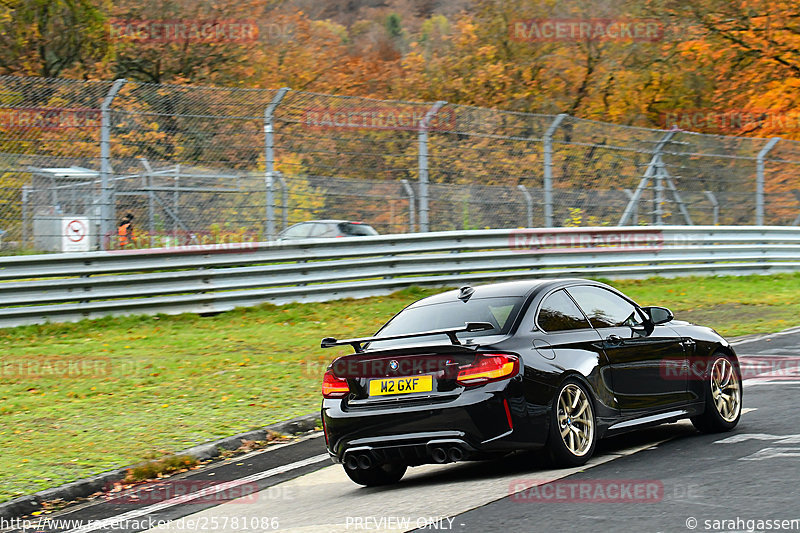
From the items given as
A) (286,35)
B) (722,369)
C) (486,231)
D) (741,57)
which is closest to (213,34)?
(286,35)

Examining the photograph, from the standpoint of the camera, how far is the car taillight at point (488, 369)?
6750 millimetres

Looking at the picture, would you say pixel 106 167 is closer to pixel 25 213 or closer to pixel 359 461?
pixel 25 213

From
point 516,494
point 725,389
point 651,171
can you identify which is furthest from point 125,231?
point 651,171

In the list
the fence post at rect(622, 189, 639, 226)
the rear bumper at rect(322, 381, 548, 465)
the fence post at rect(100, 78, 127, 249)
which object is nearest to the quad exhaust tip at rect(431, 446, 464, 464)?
the rear bumper at rect(322, 381, 548, 465)

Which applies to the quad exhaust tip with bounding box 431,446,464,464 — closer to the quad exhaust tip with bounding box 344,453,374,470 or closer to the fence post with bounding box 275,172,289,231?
the quad exhaust tip with bounding box 344,453,374,470

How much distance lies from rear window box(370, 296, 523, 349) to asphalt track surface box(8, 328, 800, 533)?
0.96 m

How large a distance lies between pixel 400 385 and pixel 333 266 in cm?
1067

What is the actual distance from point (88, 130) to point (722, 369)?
405 inches

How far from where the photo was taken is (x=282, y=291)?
16969 mm

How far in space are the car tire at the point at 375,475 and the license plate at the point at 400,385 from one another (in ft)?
2.10

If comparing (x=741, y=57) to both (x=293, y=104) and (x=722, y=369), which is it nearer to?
(x=293, y=104)

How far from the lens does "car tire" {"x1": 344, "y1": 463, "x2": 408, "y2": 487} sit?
7398 millimetres

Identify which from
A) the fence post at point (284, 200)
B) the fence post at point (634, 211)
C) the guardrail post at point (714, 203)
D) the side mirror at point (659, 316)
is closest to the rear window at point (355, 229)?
the fence post at point (284, 200)

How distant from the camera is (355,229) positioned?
58.2ft
